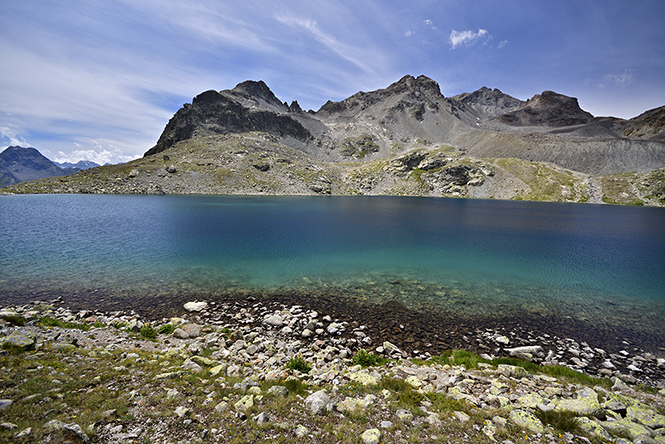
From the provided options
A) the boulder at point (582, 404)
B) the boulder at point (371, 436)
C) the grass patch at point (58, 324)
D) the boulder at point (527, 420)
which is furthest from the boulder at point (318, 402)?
the grass patch at point (58, 324)

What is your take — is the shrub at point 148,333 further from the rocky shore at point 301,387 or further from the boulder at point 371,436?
the boulder at point 371,436

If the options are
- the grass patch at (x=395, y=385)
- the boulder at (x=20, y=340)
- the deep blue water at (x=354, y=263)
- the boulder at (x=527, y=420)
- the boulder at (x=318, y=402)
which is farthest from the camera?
the deep blue water at (x=354, y=263)

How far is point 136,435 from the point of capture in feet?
24.0

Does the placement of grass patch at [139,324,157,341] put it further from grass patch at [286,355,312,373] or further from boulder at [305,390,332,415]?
boulder at [305,390,332,415]

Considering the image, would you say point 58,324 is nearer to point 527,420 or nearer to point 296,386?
point 296,386

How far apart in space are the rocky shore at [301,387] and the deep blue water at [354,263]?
7332 millimetres

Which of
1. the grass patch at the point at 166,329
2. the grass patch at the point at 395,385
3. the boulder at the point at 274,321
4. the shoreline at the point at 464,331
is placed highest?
the grass patch at the point at 395,385

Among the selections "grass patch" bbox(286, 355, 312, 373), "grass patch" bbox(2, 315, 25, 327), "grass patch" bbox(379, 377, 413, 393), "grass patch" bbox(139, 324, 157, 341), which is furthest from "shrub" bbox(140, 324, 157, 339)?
"grass patch" bbox(379, 377, 413, 393)

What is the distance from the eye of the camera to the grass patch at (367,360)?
585 inches

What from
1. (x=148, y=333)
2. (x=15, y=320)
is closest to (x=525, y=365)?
(x=148, y=333)

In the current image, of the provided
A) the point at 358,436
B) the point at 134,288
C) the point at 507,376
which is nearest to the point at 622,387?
the point at 507,376

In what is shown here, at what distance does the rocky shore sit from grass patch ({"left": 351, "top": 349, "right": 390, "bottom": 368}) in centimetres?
7

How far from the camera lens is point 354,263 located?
116ft

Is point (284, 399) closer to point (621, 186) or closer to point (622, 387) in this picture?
point (622, 387)
